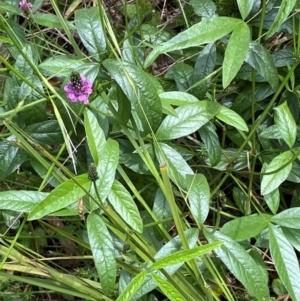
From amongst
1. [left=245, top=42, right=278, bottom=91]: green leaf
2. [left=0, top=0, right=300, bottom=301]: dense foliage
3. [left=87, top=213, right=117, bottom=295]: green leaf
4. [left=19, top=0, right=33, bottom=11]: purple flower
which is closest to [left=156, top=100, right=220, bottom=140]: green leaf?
[left=0, top=0, right=300, bottom=301]: dense foliage

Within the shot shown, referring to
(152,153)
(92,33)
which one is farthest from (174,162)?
(92,33)

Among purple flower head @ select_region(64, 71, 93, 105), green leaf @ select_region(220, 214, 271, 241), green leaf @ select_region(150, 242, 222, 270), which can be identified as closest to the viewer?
green leaf @ select_region(150, 242, 222, 270)

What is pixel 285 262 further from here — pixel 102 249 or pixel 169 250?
pixel 102 249

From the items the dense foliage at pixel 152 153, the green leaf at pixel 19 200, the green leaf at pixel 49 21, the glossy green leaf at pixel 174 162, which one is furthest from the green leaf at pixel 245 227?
the green leaf at pixel 49 21

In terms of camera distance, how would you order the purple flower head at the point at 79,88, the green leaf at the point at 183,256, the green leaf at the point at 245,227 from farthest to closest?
the green leaf at the point at 245,227 → the purple flower head at the point at 79,88 → the green leaf at the point at 183,256

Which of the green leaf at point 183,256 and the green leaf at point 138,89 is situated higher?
the green leaf at point 138,89

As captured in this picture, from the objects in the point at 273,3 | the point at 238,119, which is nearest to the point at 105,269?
the point at 238,119

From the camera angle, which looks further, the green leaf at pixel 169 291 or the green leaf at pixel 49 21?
the green leaf at pixel 49 21

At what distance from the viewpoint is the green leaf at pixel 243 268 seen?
2.63 feet

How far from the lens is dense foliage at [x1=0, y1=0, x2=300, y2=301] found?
76cm

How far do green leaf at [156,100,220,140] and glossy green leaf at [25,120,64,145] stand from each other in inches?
7.3

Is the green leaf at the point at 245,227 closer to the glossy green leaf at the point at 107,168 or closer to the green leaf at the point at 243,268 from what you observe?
the green leaf at the point at 243,268

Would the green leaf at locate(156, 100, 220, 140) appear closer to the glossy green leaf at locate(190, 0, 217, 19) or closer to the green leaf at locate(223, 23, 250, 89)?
the green leaf at locate(223, 23, 250, 89)

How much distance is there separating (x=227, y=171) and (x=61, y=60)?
1.21ft
